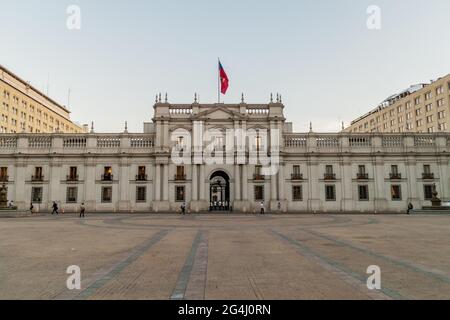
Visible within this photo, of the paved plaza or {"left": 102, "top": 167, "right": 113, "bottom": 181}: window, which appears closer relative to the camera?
the paved plaza

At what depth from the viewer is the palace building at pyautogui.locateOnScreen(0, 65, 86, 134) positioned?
65.7 metres

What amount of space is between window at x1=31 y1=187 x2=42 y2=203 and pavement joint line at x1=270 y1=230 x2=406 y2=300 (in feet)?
144

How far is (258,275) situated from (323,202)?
130 ft

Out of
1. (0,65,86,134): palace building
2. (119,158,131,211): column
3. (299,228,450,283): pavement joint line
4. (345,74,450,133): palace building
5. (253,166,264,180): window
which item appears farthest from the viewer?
(345,74,450,133): palace building

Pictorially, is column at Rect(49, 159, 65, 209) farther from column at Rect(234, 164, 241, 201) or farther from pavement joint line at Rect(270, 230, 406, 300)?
pavement joint line at Rect(270, 230, 406, 300)

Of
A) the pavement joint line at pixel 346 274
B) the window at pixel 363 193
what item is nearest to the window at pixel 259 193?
the window at pixel 363 193

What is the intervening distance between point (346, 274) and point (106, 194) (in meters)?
42.7

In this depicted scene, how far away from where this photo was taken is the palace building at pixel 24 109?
65.7 metres

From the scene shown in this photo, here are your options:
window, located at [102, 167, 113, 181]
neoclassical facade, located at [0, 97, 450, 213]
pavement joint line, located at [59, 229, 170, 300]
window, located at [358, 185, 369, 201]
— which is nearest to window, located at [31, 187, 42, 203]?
neoclassical facade, located at [0, 97, 450, 213]

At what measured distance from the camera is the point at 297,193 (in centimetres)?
4669

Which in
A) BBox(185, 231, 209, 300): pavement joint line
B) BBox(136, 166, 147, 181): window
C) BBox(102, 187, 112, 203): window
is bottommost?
BBox(185, 231, 209, 300): pavement joint line

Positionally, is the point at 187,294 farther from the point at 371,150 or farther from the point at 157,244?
the point at 371,150

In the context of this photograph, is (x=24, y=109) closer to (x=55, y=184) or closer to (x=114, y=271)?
(x=55, y=184)

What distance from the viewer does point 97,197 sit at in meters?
46.2
